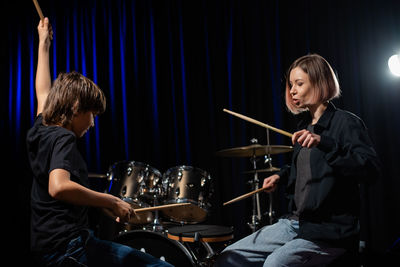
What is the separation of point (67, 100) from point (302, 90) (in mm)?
1136

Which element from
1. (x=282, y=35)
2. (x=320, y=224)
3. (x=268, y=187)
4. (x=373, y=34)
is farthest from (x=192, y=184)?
(x=373, y=34)

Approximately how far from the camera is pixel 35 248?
1342 mm

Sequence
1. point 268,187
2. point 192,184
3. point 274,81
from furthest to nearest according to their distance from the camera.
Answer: point 274,81 → point 192,184 → point 268,187

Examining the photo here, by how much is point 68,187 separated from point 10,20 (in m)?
3.57

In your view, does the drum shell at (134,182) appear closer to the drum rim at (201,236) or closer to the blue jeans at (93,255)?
the drum rim at (201,236)

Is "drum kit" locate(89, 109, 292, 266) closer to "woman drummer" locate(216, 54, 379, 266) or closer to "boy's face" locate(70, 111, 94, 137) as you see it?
"woman drummer" locate(216, 54, 379, 266)

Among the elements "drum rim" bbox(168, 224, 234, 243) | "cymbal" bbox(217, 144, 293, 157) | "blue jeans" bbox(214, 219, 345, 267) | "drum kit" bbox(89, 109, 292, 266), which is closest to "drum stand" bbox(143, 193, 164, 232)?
"drum kit" bbox(89, 109, 292, 266)

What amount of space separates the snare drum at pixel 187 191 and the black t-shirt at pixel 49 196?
60.0 inches

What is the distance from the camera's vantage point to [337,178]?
1655 mm

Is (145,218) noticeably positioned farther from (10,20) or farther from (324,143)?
(10,20)

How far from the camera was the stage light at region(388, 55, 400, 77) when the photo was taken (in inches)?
128

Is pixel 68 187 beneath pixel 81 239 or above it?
above

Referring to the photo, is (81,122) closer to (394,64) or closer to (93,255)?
(93,255)

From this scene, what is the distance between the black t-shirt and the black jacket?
0.97 metres
